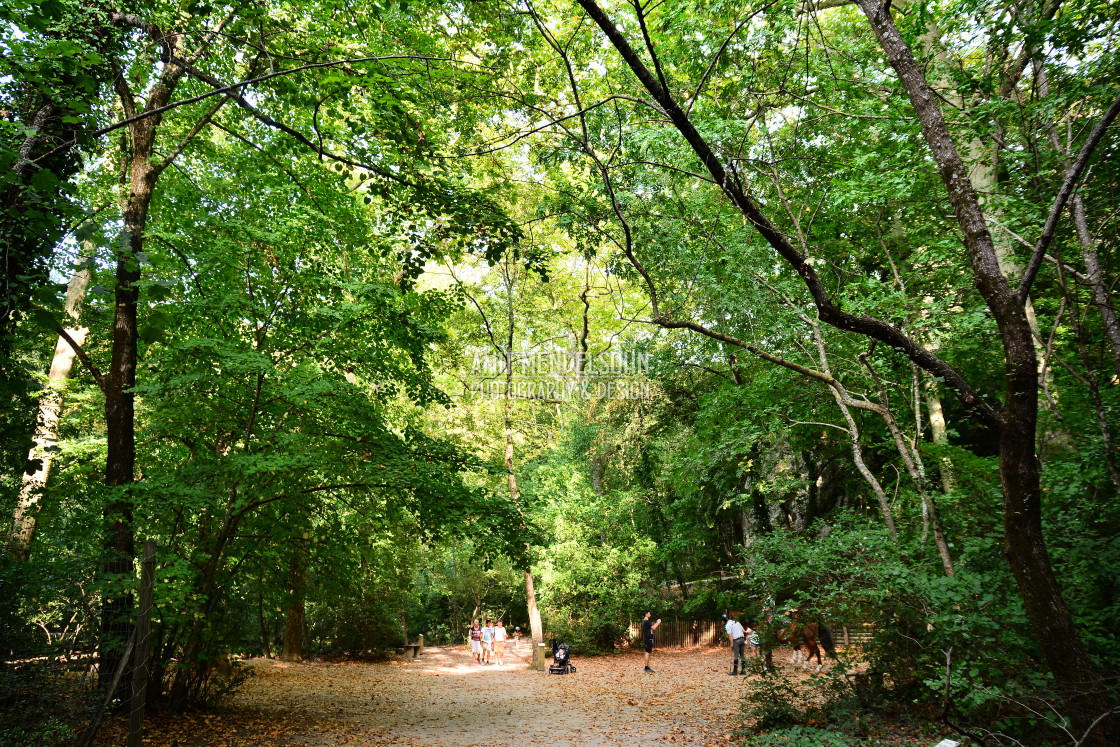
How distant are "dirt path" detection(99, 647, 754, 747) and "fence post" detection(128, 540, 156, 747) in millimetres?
1515

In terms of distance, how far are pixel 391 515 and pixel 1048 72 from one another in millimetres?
10159

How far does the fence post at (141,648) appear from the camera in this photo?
5075 millimetres

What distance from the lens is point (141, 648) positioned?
17.0ft

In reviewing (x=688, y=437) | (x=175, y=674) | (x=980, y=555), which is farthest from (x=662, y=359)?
(x=175, y=674)

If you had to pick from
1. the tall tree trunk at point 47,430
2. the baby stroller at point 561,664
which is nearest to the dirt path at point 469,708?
the baby stroller at point 561,664

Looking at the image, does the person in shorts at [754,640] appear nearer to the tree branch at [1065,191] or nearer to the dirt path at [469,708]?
the dirt path at [469,708]

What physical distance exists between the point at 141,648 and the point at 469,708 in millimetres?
7371

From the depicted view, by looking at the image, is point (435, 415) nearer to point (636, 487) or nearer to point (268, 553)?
point (636, 487)

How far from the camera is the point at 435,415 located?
1925 centimetres

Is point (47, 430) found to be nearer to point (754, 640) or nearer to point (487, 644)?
point (754, 640)

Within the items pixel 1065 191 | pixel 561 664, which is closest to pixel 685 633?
pixel 561 664

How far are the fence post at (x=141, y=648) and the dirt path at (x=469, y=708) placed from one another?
152 cm

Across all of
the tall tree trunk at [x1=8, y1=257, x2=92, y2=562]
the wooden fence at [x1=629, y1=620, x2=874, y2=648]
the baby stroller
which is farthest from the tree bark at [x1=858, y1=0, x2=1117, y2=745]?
the wooden fence at [x1=629, y1=620, x2=874, y2=648]

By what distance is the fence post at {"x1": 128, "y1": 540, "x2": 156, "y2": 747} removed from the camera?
16.6ft
